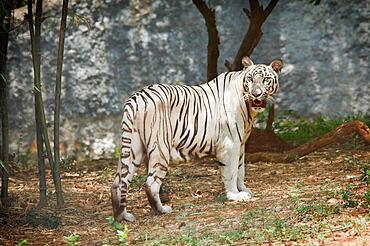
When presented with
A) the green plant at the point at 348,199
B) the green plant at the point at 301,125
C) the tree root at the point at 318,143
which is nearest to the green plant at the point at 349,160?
the tree root at the point at 318,143

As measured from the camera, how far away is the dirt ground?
16.7 feet

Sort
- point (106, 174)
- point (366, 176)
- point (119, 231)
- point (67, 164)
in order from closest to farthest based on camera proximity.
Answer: point (119, 231)
point (366, 176)
point (106, 174)
point (67, 164)

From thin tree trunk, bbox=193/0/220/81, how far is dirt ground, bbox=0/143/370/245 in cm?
108

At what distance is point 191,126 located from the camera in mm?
6828

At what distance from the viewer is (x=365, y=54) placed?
10867mm

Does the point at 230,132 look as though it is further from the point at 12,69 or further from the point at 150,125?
the point at 12,69

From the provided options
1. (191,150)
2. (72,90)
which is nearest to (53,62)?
(72,90)

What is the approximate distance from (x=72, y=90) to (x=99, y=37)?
78cm

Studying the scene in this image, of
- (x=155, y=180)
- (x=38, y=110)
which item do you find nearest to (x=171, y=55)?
(x=38, y=110)

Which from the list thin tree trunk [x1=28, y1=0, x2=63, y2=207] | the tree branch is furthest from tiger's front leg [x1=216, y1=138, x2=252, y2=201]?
the tree branch

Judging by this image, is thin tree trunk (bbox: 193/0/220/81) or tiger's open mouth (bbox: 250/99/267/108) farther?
thin tree trunk (bbox: 193/0/220/81)

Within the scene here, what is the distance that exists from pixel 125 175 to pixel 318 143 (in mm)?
2804

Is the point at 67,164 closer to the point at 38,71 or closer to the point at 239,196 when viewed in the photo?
the point at 38,71

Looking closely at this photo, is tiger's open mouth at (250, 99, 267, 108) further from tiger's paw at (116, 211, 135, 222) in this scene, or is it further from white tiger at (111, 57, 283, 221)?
tiger's paw at (116, 211, 135, 222)
